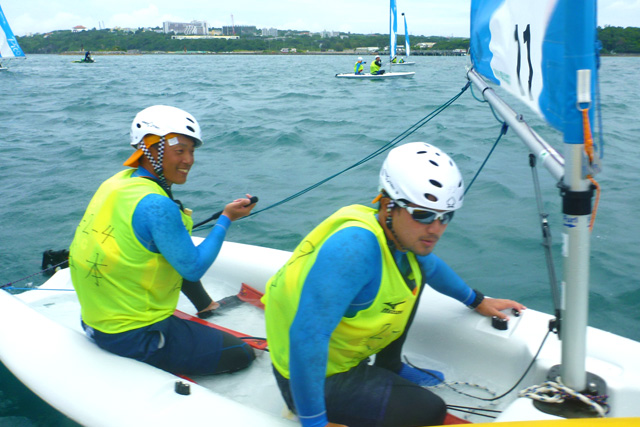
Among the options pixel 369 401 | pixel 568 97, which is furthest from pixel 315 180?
pixel 568 97

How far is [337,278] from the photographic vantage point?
1.54 metres

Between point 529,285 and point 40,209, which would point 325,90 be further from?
point 529,285

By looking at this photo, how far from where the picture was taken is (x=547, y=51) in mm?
1513

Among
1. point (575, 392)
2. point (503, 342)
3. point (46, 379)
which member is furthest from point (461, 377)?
point (46, 379)

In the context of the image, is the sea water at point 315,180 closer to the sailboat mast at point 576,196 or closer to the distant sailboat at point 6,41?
the sailboat mast at point 576,196

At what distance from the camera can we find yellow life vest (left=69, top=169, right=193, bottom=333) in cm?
215

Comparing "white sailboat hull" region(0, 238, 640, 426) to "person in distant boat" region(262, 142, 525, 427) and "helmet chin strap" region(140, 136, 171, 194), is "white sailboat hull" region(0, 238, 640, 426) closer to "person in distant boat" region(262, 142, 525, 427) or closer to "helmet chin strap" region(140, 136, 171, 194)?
"person in distant boat" region(262, 142, 525, 427)

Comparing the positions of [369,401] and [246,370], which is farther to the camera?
[246,370]

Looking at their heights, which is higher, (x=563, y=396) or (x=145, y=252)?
Result: (x=145, y=252)

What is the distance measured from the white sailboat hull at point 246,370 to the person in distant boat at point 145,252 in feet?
0.53

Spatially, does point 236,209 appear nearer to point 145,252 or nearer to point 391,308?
point 145,252

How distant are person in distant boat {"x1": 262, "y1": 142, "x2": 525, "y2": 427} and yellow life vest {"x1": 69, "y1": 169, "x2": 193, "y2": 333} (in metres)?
0.64

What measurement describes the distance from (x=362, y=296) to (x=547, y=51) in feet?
2.91

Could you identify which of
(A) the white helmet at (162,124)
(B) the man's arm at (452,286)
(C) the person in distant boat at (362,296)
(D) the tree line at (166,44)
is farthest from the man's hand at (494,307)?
(D) the tree line at (166,44)
